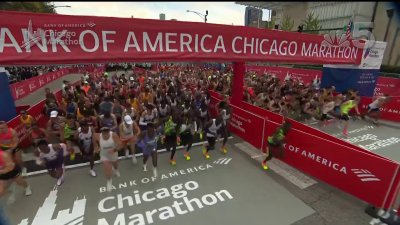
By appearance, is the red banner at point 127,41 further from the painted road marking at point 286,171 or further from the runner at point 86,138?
the painted road marking at point 286,171

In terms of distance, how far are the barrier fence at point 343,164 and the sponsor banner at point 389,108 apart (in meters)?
7.36

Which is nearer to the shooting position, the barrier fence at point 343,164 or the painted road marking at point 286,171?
the barrier fence at point 343,164

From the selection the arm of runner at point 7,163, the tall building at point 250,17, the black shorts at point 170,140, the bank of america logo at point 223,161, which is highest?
the tall building at point 250,17

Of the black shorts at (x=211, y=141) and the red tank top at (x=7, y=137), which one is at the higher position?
the red tank top at (x=7, y=137)

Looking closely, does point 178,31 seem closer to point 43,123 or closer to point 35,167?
point 35,167

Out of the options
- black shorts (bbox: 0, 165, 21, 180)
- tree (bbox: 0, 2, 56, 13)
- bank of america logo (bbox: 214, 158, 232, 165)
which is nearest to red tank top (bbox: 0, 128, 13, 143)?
black shorts (bbox: 0, 165, 21, 180)

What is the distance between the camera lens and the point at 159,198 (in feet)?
19.6

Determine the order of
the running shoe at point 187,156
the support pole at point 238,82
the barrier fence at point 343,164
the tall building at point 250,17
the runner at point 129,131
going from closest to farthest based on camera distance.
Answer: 1. the barrier fence at point 343,164
2. the runner at point 129,131
3. the running shoe at point 187,156
4. the support pole at point 238,82
5. the tall building at point 250,17

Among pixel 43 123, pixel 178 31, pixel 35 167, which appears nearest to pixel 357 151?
pixel 178 31

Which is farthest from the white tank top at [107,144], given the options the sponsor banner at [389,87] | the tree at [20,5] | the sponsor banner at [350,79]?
the sponsor banner at [389,87]

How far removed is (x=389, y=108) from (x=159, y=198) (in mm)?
12991

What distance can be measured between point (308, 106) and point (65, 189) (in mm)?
9651

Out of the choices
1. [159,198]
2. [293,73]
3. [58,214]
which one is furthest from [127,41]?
[293,73]

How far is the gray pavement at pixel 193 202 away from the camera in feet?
17.5
